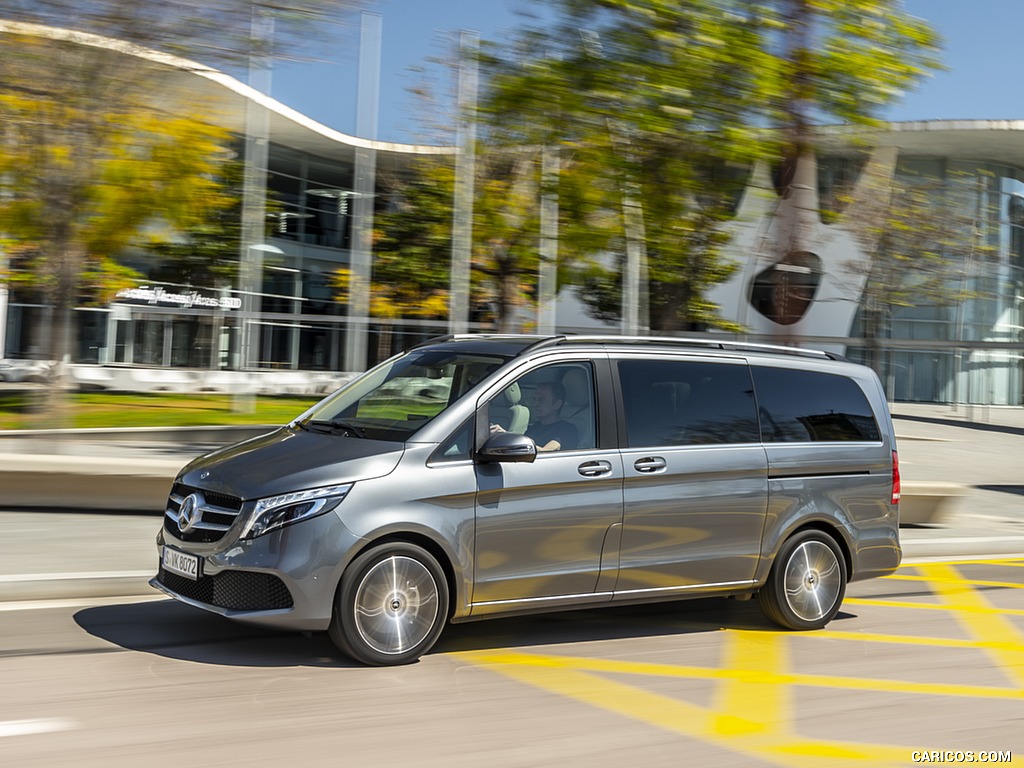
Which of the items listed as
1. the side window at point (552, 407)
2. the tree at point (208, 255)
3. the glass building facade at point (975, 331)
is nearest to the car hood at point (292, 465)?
the side window at point (552, 407)

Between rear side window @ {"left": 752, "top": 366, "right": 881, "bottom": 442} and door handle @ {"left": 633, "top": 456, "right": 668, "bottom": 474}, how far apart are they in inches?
38.0

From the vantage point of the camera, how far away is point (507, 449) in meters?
6.34

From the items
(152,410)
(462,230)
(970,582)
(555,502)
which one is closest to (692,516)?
(555,502)

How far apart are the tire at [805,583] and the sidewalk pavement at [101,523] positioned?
3452 mm

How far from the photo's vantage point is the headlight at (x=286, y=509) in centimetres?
593

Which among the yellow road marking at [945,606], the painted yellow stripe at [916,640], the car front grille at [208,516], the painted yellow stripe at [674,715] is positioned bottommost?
the painted yellow stripe at [674,715]

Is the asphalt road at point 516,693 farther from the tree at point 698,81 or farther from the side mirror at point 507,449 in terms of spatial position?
the tree at point 698,81

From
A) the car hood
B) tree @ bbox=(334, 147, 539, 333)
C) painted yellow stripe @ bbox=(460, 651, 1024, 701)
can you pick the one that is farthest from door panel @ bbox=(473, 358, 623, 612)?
tree @ bbox=(334, 147, 539, 333)

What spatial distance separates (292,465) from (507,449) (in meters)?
1.12

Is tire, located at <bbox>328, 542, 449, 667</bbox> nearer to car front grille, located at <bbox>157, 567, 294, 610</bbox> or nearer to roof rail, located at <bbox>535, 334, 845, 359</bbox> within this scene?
car front grille, located at <bbox>157, 567, 294, 610</bbox>

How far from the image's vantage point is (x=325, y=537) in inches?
233

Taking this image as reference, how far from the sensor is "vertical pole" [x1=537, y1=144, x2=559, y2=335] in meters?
16.1

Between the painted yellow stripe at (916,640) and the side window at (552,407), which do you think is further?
the painted yellow stripe at (916,640)

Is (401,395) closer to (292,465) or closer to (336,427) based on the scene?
(336,427)
